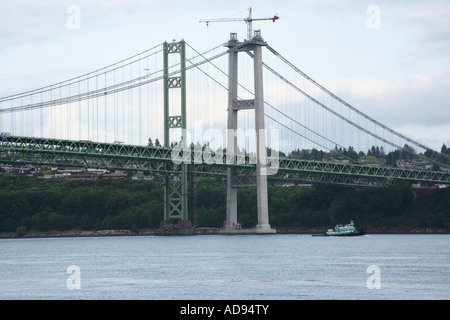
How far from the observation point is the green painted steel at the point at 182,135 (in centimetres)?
10825

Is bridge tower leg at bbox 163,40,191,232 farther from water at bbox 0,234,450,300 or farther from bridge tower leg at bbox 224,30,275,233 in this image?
water at bbox 0,234,450,300

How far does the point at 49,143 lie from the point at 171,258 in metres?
33.0

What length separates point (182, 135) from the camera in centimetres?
10644

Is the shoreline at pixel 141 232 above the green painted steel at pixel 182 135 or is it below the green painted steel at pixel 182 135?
below

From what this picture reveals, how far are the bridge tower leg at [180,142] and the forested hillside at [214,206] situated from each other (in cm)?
1135

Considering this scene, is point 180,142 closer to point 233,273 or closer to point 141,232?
point 141,232

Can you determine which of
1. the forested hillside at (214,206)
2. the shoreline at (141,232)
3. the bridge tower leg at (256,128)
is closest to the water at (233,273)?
the bridge tower leg at (256,128)

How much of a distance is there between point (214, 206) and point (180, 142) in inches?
1055

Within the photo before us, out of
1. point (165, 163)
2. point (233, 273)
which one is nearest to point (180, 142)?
→ point (165, 163)

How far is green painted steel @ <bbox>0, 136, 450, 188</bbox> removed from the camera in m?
96.2

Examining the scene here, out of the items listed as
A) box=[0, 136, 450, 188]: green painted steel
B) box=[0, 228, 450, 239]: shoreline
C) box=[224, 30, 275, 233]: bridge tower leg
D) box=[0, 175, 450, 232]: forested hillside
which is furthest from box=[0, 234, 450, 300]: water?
box=[0, 175, 450, 232]: forested hillside

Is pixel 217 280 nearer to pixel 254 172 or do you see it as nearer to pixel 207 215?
pixel 254 172

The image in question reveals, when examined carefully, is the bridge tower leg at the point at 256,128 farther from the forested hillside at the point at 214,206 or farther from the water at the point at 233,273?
the water at the point at 233,273
